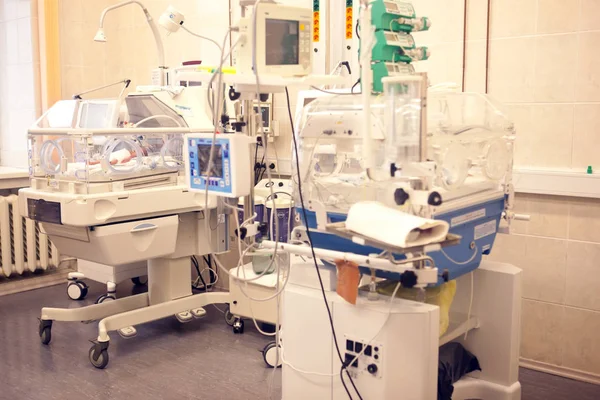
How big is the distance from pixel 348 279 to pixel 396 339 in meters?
0.26

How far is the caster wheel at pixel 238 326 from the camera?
381 cm

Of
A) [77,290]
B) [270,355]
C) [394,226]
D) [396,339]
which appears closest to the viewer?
[394,226]

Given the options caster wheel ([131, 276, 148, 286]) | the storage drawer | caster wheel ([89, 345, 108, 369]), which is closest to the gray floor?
caster wheel ([89, 345, 108, 369])

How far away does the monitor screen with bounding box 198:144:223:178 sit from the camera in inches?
97.4

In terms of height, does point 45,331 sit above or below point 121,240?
below

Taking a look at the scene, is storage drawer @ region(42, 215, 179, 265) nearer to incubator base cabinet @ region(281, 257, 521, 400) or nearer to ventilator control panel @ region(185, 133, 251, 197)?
ventilator control panel @ region(185, 133, 251, 197)

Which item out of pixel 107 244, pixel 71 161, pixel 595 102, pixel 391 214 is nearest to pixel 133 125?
pixel 71 161

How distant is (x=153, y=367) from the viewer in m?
3.36

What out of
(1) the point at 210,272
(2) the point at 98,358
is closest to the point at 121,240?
(2) the point at 98,358

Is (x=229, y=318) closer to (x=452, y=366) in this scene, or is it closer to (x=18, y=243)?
(x=452, y=366)

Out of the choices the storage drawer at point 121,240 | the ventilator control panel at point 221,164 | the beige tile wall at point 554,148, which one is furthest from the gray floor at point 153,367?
the ventilator control panel at point 221,164

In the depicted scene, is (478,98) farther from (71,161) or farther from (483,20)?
(71,161)

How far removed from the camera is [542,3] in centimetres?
312

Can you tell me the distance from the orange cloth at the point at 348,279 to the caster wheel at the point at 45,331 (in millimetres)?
2067
